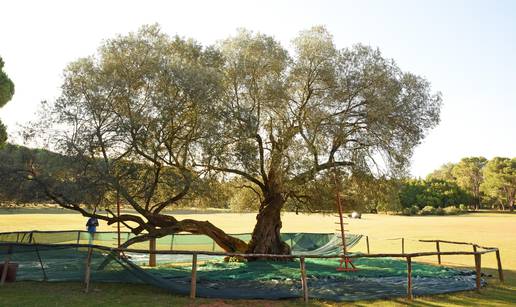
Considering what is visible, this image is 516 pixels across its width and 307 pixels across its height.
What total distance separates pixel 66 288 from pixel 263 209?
33.0 feet

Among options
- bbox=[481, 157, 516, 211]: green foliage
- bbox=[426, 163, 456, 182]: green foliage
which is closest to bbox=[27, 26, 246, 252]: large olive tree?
bbox=[481, 157, 516, 211]: green foliage

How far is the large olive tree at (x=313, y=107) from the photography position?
16766 millimetres

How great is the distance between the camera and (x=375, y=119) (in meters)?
17.2

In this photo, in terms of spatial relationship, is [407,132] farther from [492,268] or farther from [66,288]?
[66,288]

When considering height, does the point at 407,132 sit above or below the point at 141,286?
above

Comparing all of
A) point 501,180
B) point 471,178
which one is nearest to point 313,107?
point 501,180

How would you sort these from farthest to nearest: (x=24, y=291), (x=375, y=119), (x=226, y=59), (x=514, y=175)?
(x=514, y=175), (x=226, y=59), (x=375, y=119), (x=24, y=291)

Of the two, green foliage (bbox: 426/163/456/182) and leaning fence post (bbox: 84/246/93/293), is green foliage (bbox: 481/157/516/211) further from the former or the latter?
leaning fence post (bbox: 84/246/93/293)

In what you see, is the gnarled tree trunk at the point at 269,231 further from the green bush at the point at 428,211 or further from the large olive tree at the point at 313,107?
the green bush at the point at 428,211

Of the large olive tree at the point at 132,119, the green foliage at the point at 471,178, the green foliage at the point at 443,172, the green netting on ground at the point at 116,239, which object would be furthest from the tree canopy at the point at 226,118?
the green foliage at the point at 443,172

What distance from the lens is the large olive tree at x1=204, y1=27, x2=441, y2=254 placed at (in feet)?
55.0

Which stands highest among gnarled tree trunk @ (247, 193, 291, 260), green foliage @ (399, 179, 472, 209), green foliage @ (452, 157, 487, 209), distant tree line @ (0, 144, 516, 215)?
green foliage @ (452, 157, 487, 209)

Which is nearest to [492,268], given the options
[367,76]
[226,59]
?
[367,76]

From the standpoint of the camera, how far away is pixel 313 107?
59.2 feet
